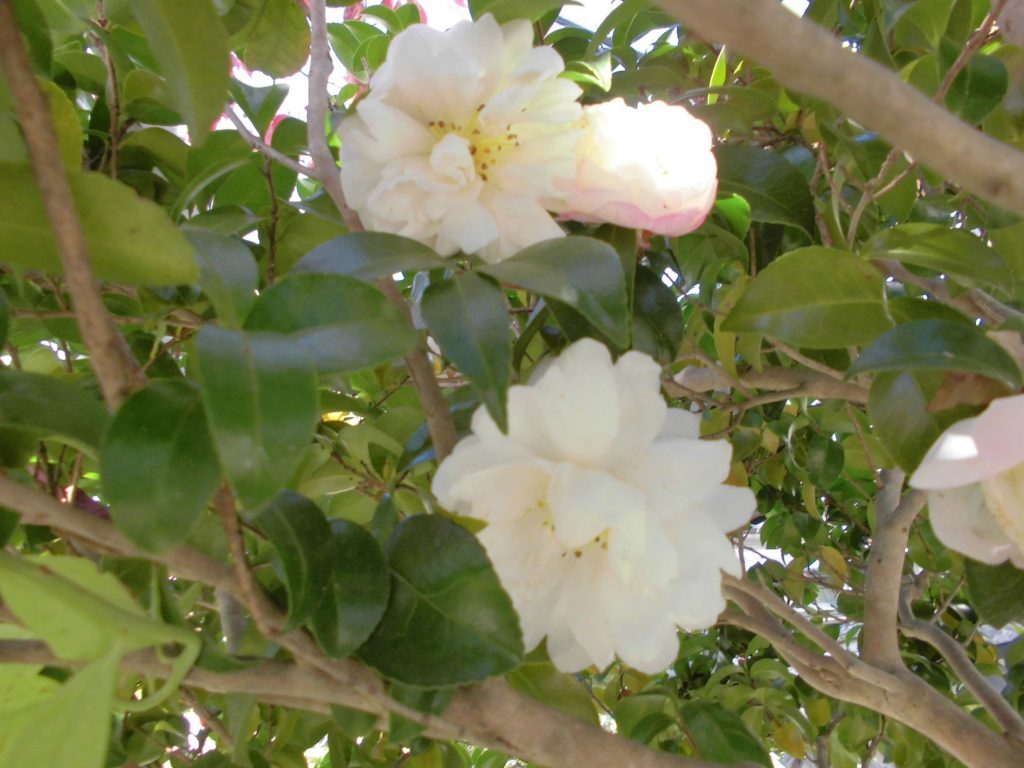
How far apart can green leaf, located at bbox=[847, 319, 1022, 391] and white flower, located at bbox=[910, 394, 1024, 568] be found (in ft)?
0.06

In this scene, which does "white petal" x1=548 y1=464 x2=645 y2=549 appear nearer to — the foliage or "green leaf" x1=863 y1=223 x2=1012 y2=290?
the foliage

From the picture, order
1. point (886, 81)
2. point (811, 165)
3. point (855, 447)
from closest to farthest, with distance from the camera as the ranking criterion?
point (886, 81), point (811, 165), point (855, 447)

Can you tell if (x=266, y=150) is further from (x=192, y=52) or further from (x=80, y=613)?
(x=80, y=613)

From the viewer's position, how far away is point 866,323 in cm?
53

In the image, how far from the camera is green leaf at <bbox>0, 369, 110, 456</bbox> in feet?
1.26

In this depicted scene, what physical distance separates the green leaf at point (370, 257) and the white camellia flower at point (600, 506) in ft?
0.29

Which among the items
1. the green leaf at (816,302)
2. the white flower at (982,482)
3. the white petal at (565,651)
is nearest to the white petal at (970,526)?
the white flower at (982,482)

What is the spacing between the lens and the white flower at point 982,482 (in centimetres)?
42

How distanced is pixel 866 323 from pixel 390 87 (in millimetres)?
318

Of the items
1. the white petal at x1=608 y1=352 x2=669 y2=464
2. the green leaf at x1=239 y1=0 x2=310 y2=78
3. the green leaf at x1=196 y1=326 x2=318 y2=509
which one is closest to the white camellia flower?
the white petal at x1=608 y1=352 x2=669 y2=464

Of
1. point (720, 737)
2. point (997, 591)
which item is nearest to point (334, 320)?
point (997, 591)

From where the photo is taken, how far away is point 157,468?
13.0 inches

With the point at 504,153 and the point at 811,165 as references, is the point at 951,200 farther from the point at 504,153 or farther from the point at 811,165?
the point at 504,153

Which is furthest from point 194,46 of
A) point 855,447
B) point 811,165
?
point 855,447
